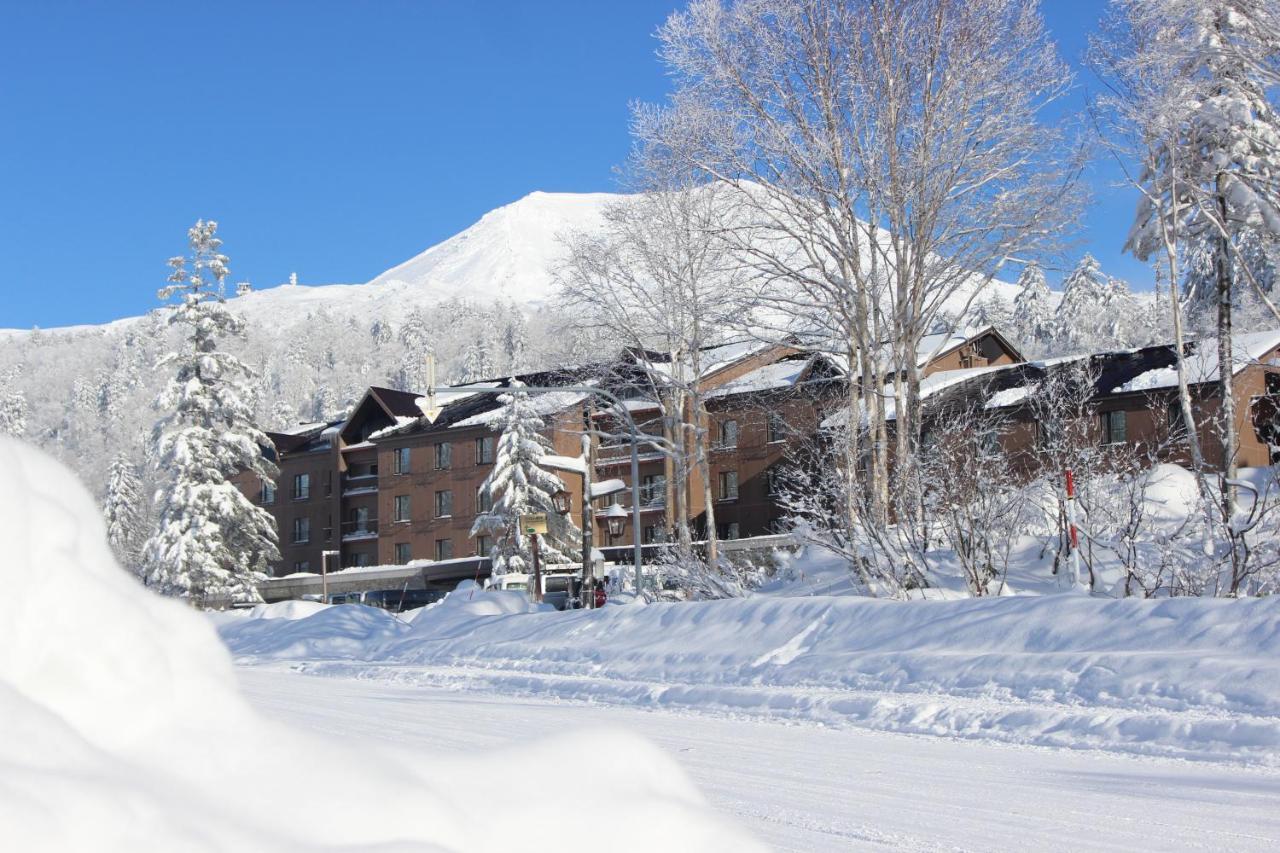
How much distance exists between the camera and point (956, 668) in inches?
522

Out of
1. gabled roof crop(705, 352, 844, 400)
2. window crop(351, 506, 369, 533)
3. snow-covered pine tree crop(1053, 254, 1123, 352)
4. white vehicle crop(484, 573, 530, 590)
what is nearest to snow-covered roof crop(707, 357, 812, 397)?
gabled roof crop(705, 352, 844, 400)

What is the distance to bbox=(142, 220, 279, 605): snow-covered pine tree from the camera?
5028 cm

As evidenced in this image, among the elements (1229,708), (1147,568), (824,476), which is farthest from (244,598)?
(1229,708)

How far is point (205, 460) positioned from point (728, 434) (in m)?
23.1

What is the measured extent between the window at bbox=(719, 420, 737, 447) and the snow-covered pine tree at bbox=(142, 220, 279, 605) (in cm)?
2063

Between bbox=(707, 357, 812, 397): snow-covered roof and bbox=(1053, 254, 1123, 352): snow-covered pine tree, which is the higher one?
bbox=(1053, 254, 1123, 352): snow-covered pine tree

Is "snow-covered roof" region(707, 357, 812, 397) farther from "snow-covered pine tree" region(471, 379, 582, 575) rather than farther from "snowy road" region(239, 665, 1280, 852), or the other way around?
"snowy road" region(239, 665, 1280, 852)

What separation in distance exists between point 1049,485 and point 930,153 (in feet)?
23.0

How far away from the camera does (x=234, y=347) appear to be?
6419 centimetres

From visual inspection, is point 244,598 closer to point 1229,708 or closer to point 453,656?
point 453,656

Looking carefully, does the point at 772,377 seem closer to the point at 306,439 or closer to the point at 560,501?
the point at 560,501

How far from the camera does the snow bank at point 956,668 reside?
33.9ft

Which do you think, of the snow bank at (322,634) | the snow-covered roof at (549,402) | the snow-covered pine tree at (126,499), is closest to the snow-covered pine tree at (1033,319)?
the snow-covered roof at (549,402)

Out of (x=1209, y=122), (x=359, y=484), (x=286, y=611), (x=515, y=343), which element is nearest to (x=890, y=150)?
(x=1209, y=122)
